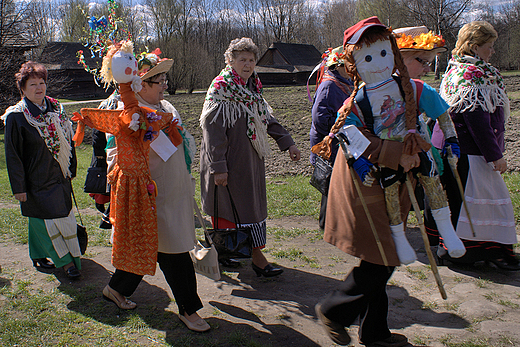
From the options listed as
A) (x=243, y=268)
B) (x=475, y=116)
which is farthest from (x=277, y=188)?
(x=475, y=116)

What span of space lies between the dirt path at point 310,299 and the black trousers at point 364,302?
20 centimetres

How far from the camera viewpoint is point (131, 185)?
2645 millimetres


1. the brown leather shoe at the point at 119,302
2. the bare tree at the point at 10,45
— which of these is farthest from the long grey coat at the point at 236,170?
the bare tree at the point at 10,45

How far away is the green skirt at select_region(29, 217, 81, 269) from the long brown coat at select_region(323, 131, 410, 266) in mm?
2593

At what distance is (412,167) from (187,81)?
1359 inches

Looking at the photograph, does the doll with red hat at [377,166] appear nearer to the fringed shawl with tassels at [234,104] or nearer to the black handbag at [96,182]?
the fringed shawl with tassels at [234,104]

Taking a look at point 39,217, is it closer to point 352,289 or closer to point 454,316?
point 352,289

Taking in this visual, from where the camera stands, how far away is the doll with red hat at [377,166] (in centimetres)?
234

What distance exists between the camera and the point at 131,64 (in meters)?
2.55

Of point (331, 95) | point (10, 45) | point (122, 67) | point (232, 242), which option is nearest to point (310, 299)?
point (232, 242)

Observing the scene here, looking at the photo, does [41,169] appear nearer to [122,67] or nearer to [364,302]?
[122,67]

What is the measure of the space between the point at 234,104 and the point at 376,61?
5.02 ft

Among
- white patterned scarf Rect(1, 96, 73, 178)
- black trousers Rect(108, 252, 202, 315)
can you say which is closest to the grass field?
black trousers Rect(108, 252, 202, 315)

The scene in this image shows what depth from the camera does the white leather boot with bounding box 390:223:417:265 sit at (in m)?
2.33
